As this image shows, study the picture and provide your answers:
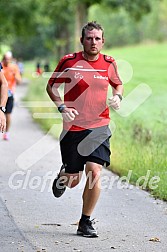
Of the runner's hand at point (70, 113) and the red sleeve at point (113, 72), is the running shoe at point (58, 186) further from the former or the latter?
the red sleeve at point (113, 72)

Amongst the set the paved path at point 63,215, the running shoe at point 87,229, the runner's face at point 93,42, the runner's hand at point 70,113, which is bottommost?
the paved path at point 63,215

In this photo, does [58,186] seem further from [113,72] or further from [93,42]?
[93,42]

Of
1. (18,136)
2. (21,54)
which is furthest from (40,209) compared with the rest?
(21,54)

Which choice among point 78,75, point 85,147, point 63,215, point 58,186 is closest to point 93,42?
point 78,75

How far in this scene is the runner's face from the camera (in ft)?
24.9

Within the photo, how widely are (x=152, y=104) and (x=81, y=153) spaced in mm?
20920

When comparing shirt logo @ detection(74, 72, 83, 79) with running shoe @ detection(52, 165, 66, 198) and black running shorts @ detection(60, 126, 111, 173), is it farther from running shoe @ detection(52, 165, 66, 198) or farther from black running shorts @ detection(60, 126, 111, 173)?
running shoe @ detection(52, 165, 66, 198)

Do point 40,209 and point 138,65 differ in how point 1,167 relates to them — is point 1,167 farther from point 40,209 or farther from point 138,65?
point 138,65

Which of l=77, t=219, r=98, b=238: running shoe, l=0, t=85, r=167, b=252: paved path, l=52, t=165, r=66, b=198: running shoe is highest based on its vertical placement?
l=52, t=165, r=66, b=198: running shoe

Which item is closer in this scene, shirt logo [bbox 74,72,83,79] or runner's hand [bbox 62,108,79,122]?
runner's hand [bbox 62,108,79,122]

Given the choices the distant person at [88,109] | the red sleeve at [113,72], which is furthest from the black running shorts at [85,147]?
the red sleeve at [113,72]

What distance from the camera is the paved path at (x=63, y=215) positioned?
7316 mm

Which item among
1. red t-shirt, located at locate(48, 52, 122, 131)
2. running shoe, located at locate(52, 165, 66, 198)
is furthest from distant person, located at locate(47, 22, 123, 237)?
running shoe, located at locate(52, 165, 66, 198)

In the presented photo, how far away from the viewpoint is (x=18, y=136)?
1855cm
